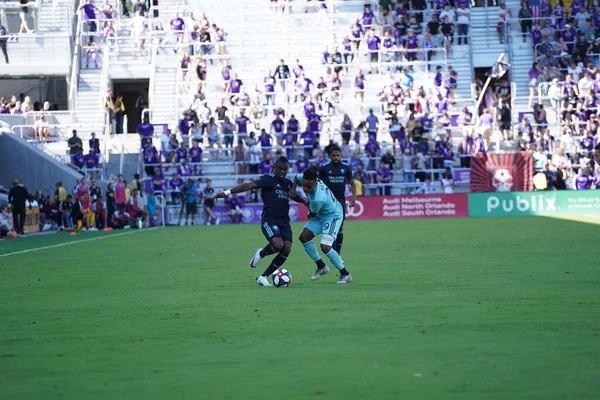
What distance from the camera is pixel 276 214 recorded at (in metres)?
14.6

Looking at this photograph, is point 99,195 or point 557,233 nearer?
point 557,233

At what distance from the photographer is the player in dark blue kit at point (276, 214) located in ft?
47.0

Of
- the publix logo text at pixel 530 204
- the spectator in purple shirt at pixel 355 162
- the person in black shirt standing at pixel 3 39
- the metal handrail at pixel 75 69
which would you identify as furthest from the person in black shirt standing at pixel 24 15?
the publix logo text at pixel 530 204

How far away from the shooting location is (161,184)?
40.0 metres

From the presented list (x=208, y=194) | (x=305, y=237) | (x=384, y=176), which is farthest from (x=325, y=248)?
(x=384, y=176)

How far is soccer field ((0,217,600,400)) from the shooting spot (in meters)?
7.41

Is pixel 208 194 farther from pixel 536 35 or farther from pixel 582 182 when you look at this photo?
pixel 536 35

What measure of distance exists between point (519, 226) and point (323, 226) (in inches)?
648

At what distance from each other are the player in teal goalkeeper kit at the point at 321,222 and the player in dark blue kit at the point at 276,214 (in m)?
0.21

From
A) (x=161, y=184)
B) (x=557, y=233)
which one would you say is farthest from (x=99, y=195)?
(x=557, y=233)

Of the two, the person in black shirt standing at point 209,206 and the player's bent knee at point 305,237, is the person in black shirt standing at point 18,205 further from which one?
the player's bent knee at point 305,237

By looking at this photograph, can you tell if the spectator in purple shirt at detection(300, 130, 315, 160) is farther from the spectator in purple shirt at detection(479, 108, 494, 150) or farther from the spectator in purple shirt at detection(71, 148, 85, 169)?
the spectator in purple shirt at detection(71, 148, 85, 169)

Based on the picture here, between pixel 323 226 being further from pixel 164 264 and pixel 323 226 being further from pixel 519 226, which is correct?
pixel 519 226

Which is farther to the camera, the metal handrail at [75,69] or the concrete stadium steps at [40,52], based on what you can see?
the metal handrail at [75,69]
